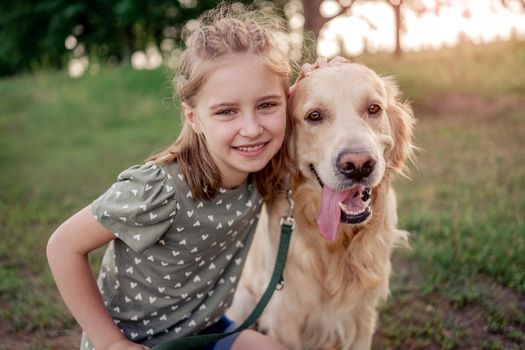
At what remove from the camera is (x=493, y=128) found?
7.53 meters

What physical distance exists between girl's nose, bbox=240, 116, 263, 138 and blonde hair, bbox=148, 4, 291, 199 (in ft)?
0.72

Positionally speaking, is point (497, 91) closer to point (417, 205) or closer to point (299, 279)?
point (417, 205)

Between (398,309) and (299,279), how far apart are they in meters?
1.02

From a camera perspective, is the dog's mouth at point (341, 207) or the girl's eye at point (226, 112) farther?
the dog's mouth at point (341, 207)

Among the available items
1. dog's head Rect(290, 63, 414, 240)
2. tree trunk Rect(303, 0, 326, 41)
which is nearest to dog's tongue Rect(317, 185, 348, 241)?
dog's head Rect(290, 63, 414, 240)

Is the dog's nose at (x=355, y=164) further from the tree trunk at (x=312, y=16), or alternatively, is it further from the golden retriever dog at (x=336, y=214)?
the tree trunk at (x=312, y=16)

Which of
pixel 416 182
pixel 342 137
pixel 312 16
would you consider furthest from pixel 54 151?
pixel 342 137

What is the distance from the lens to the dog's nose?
2186 mm

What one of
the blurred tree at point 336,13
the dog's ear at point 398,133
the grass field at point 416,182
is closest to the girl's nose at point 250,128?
the dog's ear at point 398,133

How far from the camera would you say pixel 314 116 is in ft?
8.00

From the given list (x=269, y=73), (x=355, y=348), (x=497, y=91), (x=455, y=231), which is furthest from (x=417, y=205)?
(x=497, y=91)

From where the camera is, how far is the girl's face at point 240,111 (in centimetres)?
215

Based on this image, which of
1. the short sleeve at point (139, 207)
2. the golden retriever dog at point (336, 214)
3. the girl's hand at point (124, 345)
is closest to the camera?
the short sleeve at point (139, 207)

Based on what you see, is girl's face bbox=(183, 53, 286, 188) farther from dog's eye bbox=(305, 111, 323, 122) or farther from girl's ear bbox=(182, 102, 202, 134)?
dog's eye bbox=(305, 111, 323, 122)
